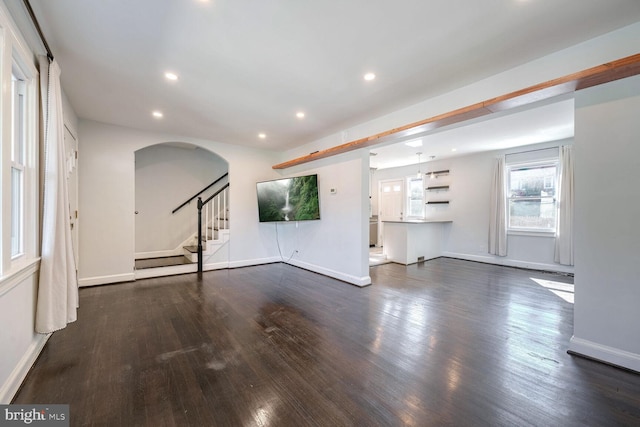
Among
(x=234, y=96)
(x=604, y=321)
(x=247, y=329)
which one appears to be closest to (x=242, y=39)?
(x=234, y=96)

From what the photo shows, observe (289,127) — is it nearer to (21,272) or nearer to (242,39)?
(242,39)

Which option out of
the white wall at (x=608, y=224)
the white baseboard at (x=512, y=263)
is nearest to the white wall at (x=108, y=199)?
the white wall at (x=608, y=224)

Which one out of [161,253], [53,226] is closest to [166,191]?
[161,253]

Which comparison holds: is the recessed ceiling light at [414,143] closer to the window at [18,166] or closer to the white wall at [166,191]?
the white wall at [166,191]

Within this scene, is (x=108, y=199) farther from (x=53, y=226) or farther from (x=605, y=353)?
(x=605, y=353)

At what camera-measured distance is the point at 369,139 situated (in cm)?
373

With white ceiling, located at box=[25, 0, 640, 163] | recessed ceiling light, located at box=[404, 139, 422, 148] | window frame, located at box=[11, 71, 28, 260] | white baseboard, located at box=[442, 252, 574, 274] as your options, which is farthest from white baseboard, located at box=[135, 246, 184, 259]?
white baseboard, located at box=[442, 252, 574, 274]

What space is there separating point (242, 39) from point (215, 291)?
3.39 metres

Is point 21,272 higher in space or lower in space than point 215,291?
higher

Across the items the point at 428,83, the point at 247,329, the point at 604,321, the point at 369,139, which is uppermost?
the point at 428,83

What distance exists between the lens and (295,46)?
2.23m

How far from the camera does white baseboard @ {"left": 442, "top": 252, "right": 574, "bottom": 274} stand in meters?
5.23

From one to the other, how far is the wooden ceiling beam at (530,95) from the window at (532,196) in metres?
4.17

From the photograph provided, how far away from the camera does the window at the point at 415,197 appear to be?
25.4 ft
